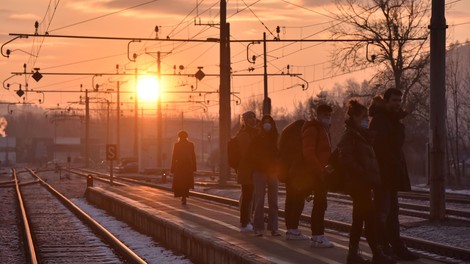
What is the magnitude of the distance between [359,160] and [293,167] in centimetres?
221

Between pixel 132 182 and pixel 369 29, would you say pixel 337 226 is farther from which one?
pixel 369 29

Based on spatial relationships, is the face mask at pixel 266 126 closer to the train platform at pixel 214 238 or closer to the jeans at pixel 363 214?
the train platform at pixel 214 238

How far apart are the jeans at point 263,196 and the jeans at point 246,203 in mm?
464

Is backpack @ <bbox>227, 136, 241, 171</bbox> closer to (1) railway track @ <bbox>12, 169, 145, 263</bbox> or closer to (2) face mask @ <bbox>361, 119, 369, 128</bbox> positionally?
(1) railway track @ <bbox>12, 169, 145, 263</bbox>

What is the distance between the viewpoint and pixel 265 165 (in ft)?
47.6

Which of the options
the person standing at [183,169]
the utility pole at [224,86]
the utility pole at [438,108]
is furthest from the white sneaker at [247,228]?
the utility pole at [224,86]

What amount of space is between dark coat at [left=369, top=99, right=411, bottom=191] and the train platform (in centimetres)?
117

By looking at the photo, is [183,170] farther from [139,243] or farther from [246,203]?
[246,203]

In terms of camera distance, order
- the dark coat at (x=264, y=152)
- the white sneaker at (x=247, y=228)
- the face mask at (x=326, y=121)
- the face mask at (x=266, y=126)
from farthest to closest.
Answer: the white sneaker at (x=247, y=228)
the dark coat at (x=264, y=152)
the face mask at (x=266, y=126)
the face mask at (x=326, y=121)

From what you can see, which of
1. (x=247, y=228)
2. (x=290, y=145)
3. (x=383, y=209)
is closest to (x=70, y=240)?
A: (x=247, y=228)

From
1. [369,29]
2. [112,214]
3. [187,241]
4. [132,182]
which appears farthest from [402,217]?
[369,29]

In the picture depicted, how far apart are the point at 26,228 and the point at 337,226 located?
7644 millimetres

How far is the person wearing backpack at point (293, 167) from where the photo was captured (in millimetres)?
12961

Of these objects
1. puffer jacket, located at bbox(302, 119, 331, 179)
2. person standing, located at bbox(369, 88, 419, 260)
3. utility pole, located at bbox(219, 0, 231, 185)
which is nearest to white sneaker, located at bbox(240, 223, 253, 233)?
puffer jacket, located at bbox(302, 119, 331, 179)
